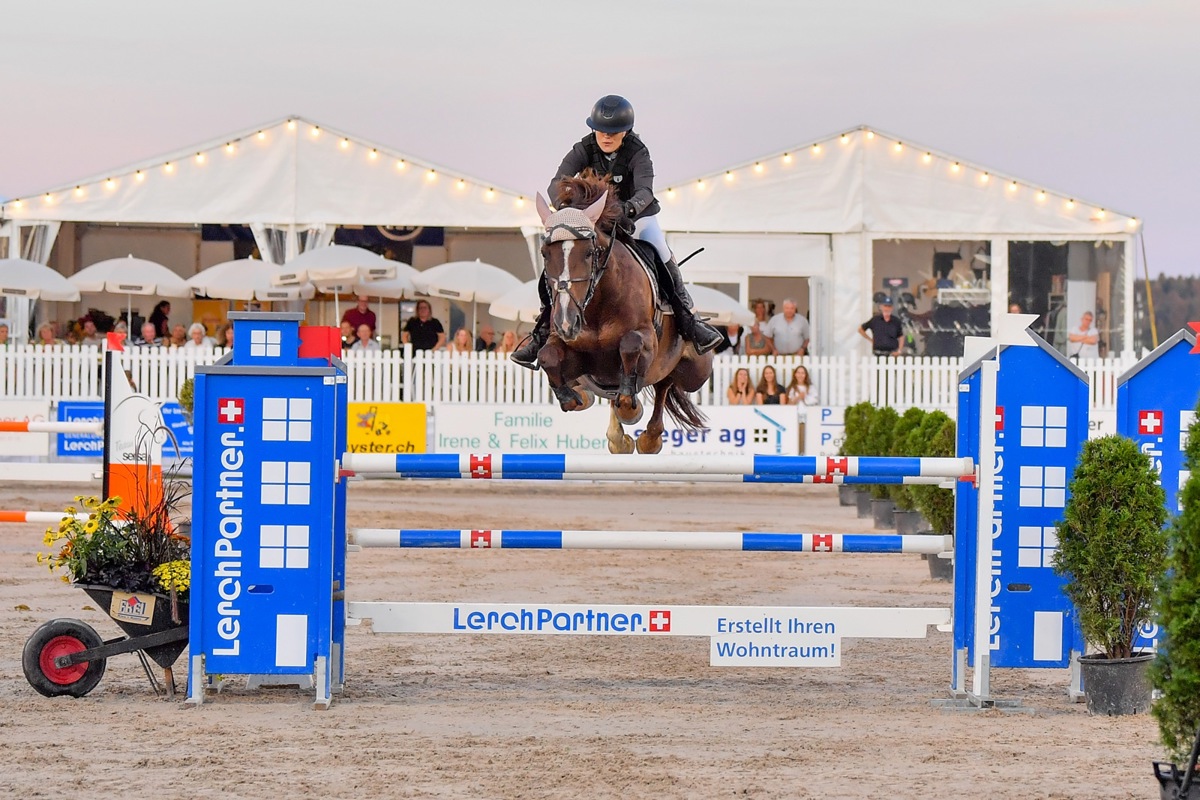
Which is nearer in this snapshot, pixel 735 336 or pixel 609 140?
pixel 609 140

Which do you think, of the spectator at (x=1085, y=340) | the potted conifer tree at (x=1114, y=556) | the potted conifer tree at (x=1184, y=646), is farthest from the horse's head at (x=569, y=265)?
the spectator at (x=1085, y=340)

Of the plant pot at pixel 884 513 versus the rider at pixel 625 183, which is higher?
the rider at pixel 625 183

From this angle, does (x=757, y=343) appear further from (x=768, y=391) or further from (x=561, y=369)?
(x=561, y=369)

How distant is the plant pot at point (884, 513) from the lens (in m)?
12.8

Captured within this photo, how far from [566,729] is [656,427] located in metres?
2.89

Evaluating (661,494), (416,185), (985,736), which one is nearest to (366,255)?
(416,185)

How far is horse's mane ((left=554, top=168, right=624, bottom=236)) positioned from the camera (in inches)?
265

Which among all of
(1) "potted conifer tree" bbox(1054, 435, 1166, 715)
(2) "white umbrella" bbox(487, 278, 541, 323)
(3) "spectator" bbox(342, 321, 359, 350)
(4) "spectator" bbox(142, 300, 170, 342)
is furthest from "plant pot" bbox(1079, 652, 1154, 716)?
(4) "spectator" bbox(142, 300, 170, 342)

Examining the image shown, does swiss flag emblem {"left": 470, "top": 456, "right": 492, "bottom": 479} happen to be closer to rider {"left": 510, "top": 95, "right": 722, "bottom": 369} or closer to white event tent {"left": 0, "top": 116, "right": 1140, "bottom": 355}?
rider {"left": 510, "top": 95, "right": 722, "bottom": 369}

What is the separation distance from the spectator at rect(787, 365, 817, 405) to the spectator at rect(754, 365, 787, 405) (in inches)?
5.1

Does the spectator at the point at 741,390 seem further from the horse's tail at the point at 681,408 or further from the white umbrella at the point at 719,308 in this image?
the horse's tail at the point at 681,408

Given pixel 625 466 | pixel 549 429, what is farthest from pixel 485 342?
pixel 625 466

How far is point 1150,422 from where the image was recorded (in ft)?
20.6

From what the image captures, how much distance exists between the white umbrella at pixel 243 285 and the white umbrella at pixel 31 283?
4.89 ft
